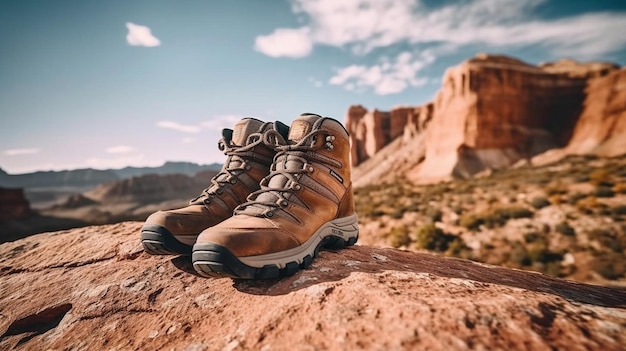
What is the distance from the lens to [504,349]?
31.3 inches

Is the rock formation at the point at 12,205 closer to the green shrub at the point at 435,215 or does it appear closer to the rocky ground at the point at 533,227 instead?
the rocky ground at the point at 533,227

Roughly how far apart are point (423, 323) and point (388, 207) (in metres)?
19.0

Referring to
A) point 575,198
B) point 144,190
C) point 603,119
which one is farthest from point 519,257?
point 144,190

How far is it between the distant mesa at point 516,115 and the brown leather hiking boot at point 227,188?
3139 cm

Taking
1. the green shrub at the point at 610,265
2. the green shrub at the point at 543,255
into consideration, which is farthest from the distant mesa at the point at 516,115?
the green shrub at the point at 610,265

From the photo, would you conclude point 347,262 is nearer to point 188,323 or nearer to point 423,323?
point 423,323

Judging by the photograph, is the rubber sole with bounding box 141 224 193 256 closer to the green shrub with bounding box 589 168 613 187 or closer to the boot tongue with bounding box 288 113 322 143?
the boot tongue with bounding box 288 113 322 143

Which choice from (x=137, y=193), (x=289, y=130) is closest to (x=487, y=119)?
(x=289, y=130)

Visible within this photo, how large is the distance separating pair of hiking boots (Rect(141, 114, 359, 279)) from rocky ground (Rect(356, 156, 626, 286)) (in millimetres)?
9229

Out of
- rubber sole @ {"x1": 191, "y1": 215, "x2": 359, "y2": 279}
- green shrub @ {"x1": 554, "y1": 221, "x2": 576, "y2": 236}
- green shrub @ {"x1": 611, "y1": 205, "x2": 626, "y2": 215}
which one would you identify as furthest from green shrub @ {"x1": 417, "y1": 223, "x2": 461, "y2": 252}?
rubber sole @ {"x1": 191, "y1": 215, "x2": 359, "y2": 279}

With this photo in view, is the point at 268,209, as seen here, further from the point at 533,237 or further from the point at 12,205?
the point at 12,205

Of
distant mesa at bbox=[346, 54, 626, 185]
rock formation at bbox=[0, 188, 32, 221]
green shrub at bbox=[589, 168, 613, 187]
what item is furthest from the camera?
rock formation at bbox=[0, 188, 32, 221]

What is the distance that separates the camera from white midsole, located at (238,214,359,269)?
1419 millimetres

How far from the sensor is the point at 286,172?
1889 millimetres
